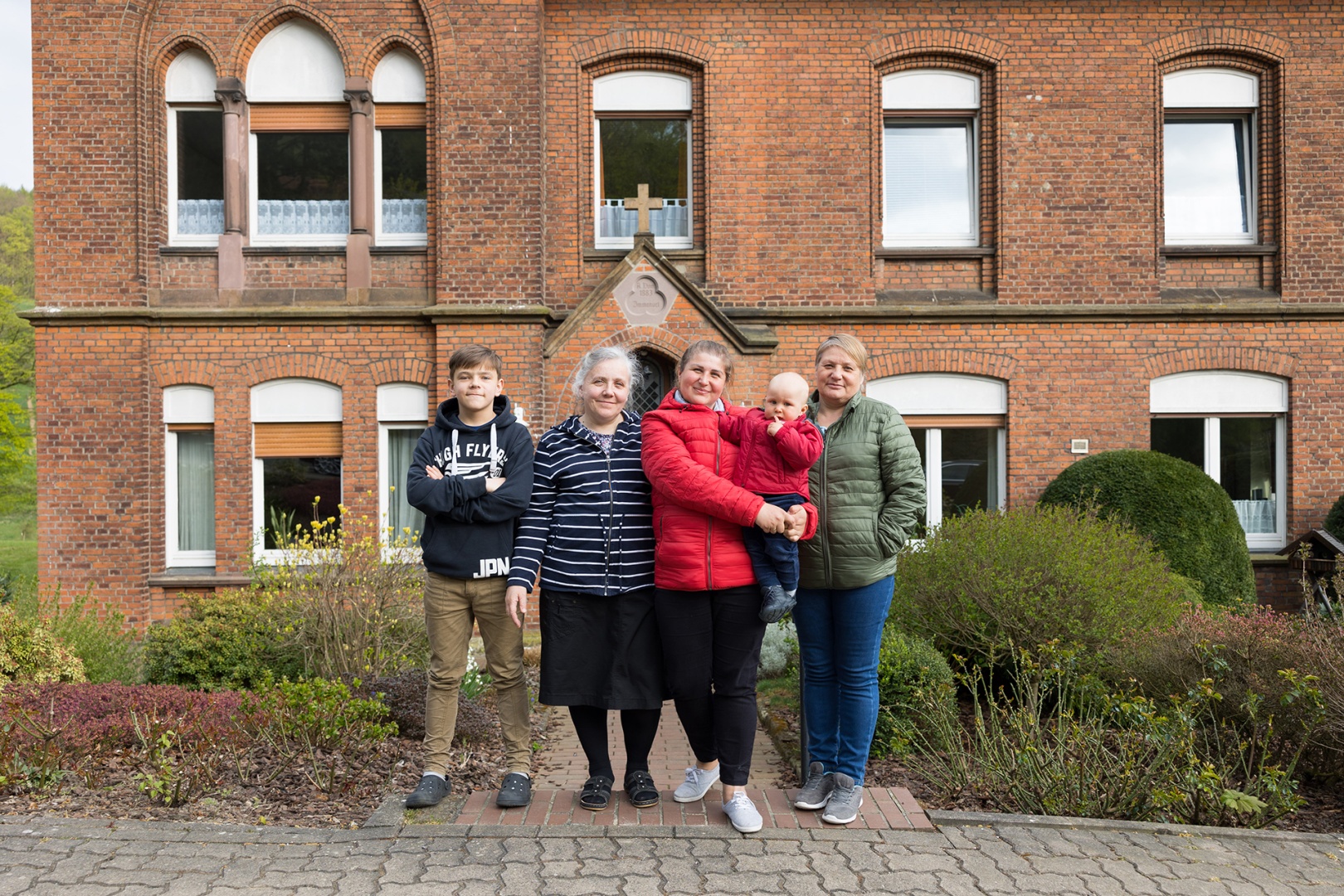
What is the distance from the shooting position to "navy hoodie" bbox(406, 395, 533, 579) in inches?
152

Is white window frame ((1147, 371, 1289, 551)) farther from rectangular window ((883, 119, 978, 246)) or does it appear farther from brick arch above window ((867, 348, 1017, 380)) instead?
rectangular window ((883, 119, 978, 246))

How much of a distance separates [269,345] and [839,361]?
794 cm

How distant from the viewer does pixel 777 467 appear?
12.0 feet

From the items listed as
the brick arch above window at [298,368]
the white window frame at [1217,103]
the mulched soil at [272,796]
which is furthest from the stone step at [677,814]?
the white window frame at [1217,103]

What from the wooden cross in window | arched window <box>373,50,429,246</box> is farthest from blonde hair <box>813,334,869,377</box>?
arched window <box>373,50,429,246</box>

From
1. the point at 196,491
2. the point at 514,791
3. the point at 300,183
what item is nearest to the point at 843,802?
the point at 514,791

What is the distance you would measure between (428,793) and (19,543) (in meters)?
25.6

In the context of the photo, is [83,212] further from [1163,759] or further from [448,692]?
[1163,759]

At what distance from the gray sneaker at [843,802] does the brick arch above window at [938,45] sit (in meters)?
8.71

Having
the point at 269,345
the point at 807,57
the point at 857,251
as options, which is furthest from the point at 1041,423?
the point at 269,345

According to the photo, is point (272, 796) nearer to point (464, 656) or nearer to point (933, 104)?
point (464, 656)

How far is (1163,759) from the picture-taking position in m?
4.04

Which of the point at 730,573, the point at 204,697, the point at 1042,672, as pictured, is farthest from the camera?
the point at 204,697

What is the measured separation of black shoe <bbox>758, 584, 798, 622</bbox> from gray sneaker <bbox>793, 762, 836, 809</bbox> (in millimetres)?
833
